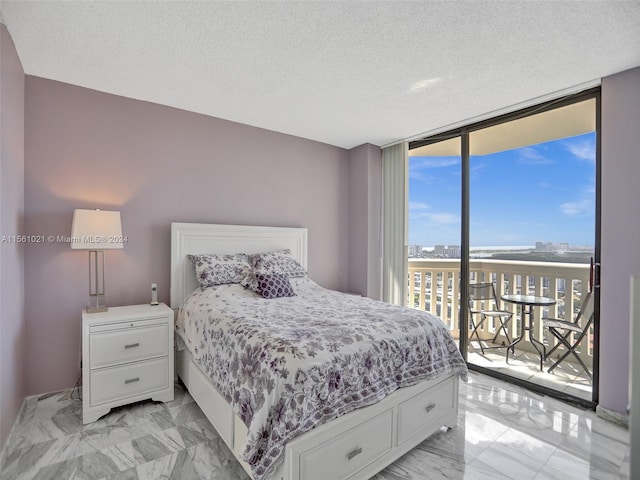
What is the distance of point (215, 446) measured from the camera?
1.96 meters

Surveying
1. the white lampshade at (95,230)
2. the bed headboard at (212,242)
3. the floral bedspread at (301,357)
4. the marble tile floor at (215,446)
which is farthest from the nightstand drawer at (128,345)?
the white lampshade at (95,230)

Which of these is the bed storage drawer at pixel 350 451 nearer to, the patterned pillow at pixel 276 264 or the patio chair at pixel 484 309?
the patterned pillow at pixel 276 264

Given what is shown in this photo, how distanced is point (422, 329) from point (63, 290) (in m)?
2.76

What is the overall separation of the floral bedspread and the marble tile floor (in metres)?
0.41

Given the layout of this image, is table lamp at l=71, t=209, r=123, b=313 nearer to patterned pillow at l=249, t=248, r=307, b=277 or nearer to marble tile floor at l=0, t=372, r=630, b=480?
marble tile floor at l=0, t=372, r=630, b=480

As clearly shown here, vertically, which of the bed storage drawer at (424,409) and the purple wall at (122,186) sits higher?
the purple wall at (122,186)

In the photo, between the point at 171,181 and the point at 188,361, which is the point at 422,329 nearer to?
the point at 188,361

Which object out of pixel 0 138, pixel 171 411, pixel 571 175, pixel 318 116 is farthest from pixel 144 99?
pixel 571 175

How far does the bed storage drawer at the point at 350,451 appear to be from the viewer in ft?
4.81

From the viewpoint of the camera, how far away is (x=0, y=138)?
6.04 ft

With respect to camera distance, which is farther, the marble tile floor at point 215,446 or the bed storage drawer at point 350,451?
the marble tile floor at point 215,446

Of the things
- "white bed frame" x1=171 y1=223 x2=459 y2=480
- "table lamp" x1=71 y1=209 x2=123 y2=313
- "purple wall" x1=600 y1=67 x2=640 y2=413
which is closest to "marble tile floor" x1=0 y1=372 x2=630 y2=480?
"white bed frame" x1=171 y1=223 x2=459 y2=480

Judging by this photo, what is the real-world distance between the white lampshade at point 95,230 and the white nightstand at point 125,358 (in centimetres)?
51

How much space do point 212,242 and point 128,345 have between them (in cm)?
118
